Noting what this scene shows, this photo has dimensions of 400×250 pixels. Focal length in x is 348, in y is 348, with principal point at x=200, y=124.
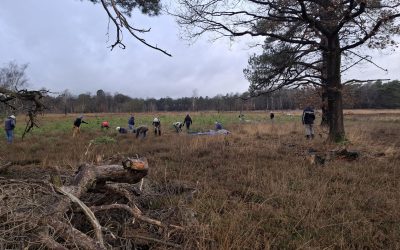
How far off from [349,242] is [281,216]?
2.89 ft

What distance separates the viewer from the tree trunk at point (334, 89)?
12.1 m

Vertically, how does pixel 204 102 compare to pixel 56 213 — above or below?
above

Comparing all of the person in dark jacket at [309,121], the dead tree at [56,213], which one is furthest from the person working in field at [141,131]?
the dead tree at [56,213]

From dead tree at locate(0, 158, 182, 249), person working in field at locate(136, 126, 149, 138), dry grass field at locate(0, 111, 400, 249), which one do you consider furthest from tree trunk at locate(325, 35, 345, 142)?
dead tree at locate(0, 158, 182, 249)

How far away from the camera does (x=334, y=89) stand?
12.0 meters

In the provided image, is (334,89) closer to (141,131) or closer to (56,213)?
(141,131)

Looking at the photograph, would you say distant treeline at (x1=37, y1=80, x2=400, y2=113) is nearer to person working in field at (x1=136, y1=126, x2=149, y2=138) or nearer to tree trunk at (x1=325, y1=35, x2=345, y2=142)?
person working in field at (x1=136, y1=126, x2=149, y2=138)

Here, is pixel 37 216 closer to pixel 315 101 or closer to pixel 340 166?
pixel 340 166

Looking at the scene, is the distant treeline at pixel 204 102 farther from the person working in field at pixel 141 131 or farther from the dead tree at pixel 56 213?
the dead tree at pixel 56 213

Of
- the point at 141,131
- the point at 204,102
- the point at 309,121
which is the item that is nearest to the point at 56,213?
the point at 309,121

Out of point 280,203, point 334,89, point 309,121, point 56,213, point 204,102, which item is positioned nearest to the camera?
point 56,213

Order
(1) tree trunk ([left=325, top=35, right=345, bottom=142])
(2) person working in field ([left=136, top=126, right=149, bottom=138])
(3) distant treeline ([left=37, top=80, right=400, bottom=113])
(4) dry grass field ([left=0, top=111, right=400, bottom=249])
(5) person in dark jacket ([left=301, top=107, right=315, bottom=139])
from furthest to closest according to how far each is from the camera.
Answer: (3) distant treeline ([left=37, top=80, right=400, bottom=113]) → (2) person working in field ([left=136, top=126, right=149, bottom=138]) → (5) person in dark jacket ([left=301, top=107, right=315, bottom=139]) → (1) tree trunk ([left=325, top=35, right=345, bottom=142]) → (4) dry grass field ([left=0, top=111, right=400, bottom=249])

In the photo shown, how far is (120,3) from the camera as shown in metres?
6.71

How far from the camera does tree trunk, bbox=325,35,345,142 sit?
39.8ft
